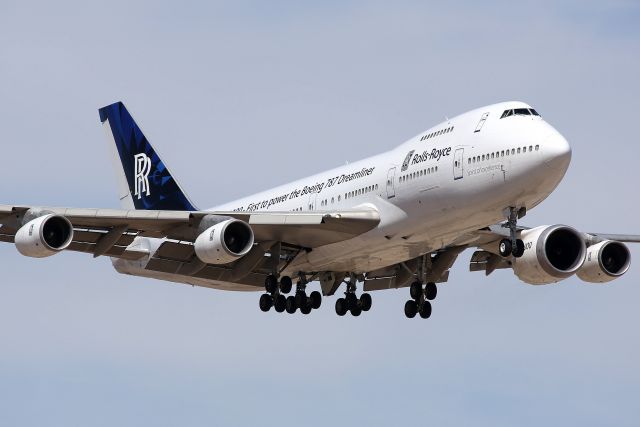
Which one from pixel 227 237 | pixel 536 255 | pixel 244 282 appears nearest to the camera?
pixel 227 237

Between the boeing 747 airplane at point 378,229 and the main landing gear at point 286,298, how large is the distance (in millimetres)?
49

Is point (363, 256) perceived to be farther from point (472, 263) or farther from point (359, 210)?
point (472, 263)

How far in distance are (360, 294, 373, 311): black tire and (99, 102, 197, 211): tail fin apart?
834 cm

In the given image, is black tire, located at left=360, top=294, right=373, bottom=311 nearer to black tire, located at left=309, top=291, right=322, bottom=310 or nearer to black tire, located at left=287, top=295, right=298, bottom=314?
black tire, located at left=309, top=291, right=322, bottom=310

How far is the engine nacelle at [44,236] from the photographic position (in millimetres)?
43094

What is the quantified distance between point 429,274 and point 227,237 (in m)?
9.20

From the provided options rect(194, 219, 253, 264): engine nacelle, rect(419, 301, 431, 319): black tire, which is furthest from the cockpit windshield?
rect(419, 301, 431, 319): black tire

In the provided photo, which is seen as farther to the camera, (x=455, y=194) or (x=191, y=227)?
(x=191, y=227)

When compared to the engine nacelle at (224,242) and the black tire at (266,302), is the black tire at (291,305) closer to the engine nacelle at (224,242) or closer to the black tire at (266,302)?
the black tire at (266,302)

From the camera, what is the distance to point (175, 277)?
5203cm

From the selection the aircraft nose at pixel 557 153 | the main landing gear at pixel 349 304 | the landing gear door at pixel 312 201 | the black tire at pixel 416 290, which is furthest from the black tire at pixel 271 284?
the aircraft nose at pixel 557 153

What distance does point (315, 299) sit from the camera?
5059cm

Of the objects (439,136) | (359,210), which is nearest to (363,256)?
(359,210)

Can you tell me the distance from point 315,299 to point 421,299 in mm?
3830
